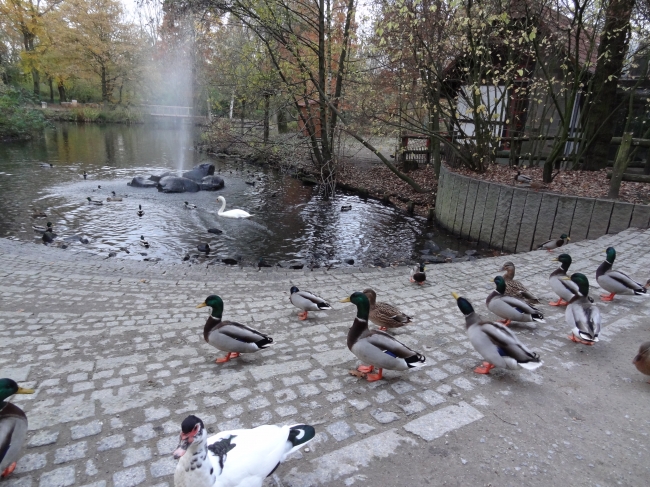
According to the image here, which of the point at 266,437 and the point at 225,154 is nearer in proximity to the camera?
the point at 266,437

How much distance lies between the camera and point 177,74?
56.2 m

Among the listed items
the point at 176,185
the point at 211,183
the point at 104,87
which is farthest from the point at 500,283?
the point at 104,87

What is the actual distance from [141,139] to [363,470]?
4191cm

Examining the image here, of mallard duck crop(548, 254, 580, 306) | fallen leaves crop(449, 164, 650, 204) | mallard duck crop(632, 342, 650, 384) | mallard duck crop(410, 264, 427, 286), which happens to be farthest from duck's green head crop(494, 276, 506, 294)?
fallen leaves crop(449, 164, 650, 204)

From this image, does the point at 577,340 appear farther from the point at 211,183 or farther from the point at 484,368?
the point at 211,183

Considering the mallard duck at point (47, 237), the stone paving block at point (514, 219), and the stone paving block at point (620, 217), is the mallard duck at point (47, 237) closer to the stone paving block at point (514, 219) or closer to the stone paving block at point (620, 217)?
the stone paving block at point (514, 219)

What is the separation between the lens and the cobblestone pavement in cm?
303

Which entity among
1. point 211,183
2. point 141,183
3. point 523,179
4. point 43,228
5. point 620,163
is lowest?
point 43,228

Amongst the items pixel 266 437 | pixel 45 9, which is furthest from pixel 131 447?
pixel 45 9

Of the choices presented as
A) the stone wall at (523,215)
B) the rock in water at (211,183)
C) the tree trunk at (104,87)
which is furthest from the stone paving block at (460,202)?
the tree trunk at (104,87)

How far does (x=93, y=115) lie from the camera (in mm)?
49719

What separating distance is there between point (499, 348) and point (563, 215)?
819 cm

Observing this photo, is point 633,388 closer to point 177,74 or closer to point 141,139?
point 141,139

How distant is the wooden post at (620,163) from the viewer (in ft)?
32.4
